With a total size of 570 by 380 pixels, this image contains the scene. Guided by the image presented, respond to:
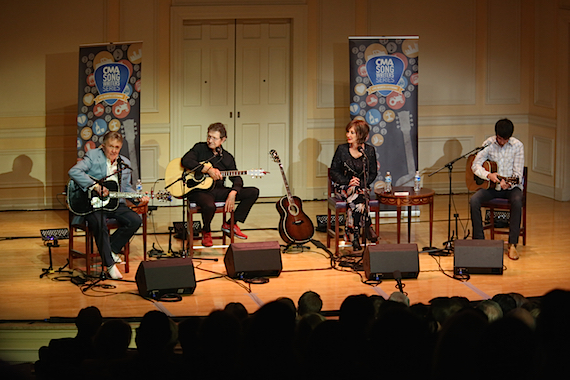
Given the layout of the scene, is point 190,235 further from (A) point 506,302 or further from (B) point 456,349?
(B) point 456,349

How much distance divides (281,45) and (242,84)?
0.70 metres

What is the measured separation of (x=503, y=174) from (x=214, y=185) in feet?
9.05

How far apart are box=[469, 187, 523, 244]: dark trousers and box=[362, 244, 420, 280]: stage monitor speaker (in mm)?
1135

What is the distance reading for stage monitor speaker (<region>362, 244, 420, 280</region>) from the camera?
5.93 metres

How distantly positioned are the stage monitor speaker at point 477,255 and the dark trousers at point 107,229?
2700mm

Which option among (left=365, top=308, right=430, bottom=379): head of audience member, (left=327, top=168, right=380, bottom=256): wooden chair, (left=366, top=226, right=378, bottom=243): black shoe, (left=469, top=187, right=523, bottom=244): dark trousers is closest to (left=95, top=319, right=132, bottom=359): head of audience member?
(left=365, top=308, right=430, bottom=379): head of audience member

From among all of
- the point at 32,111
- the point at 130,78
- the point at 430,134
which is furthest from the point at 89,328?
the point at 430,134

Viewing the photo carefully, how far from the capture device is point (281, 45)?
9.40 m

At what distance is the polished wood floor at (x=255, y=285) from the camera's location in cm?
542

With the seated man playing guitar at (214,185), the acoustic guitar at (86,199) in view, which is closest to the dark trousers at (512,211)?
the seated man playing guitar at (214,185)

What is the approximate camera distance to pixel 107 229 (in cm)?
612

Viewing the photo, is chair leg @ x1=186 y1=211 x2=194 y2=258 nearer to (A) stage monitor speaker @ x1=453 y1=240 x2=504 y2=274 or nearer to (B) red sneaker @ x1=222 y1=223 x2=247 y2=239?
(B) red sneaker @ x1=222 y1=223 x2=247 y2=239

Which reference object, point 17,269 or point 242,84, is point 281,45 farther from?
point 17,269

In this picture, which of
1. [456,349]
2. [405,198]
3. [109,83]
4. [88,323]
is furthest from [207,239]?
[456,349]
